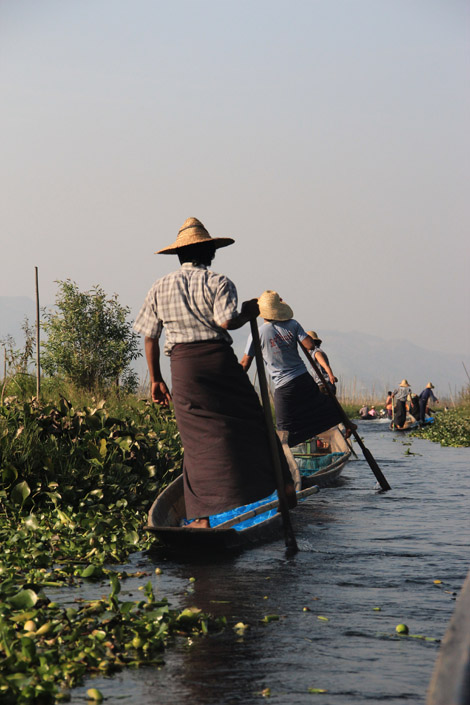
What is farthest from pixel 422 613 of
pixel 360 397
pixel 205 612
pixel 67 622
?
pixel 360 397

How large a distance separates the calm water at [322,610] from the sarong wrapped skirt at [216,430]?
0.56 m

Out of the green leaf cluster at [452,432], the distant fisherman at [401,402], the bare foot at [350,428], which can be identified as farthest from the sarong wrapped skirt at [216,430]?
the distant fisherman at [401,402]

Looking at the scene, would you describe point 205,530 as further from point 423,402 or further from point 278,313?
point 423,402

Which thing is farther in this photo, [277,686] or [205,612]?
[205,612]

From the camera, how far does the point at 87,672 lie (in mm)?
3750

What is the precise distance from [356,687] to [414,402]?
87.7ft

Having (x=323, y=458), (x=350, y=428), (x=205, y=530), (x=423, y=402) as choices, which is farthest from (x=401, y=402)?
(x=205, y=530)

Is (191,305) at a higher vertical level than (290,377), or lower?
higher

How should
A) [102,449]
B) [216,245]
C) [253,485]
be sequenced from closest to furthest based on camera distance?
[253,485]
[216,245]
[102,449]

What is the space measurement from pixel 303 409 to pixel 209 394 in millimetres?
4974

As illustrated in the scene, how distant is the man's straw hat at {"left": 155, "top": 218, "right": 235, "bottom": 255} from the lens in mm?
7043

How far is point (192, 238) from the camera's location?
23.2ft

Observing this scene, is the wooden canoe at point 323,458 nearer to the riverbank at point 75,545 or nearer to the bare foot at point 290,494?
the riverbank at point 75,545

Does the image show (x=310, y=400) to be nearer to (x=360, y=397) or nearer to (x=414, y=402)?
(x=414, y=402)
